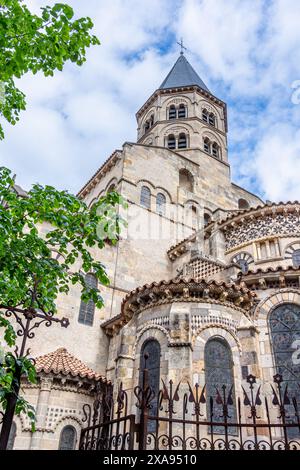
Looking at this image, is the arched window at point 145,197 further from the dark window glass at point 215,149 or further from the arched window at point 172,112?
the arched window at point 172,112

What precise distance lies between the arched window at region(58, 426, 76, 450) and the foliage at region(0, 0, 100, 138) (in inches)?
436

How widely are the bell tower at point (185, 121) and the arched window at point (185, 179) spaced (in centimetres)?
197

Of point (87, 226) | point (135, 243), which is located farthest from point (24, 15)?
point (135, 243)

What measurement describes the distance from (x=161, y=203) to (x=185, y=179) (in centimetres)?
383

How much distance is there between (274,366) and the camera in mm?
10609

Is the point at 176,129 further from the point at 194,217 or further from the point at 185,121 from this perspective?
the point at 194,217

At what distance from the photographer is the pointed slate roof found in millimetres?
32281

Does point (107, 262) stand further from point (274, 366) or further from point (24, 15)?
point (24, 15)

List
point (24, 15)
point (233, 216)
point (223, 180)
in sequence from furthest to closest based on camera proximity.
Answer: point (223, 180) < point (233, 216) < point (24, 15)

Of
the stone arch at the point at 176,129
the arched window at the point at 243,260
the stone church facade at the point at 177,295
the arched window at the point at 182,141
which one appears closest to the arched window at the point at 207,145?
the stone church facade at the point at 177,295

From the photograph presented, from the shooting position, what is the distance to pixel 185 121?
2908cm

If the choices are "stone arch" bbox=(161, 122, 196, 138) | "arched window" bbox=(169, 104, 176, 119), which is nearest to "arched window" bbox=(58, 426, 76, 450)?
"stone arch" bbox=(161, 122, 196, 138)

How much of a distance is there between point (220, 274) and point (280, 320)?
9.81 feet

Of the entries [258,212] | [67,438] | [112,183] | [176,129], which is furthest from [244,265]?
[176,129]
